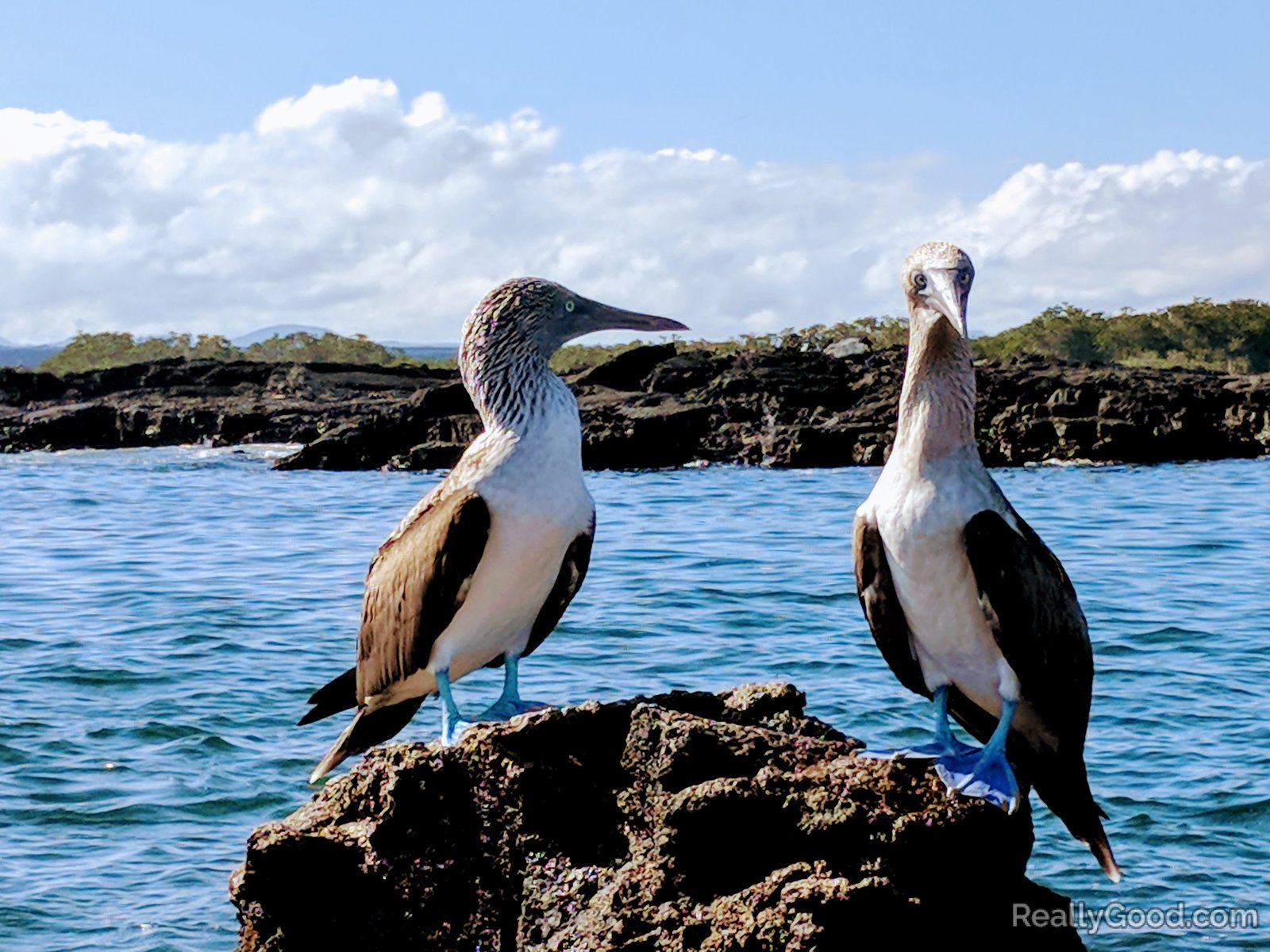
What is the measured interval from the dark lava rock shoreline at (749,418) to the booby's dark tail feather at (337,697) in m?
20.3

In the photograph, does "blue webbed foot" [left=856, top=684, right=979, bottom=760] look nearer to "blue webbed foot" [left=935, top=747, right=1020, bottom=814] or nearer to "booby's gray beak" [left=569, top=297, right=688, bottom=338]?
"blue webbed foot" [left=935, top=747, right=1020, bottom=814]

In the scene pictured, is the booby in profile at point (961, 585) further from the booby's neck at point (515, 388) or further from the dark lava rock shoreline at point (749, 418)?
the dark lava rock shoreline at point (749, 418)

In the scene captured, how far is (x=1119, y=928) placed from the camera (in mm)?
6117

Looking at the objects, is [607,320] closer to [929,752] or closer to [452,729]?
[452,729]

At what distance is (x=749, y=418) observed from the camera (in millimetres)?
29047

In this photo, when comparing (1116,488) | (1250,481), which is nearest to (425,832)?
(1116,488)

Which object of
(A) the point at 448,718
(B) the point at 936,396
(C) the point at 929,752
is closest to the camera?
(C) the point at 929,752

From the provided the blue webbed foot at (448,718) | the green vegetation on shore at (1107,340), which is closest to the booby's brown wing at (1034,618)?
the blue webbed foot at (448,718)

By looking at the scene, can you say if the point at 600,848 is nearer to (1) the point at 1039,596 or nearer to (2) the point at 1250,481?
(1) the point at 1039,596

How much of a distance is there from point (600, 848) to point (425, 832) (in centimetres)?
47

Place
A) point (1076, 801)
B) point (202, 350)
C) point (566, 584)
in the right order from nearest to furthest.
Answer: point (1076, 801)
point (566, 584)
point (202, 350)

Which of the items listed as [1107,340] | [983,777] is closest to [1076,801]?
[983,777]

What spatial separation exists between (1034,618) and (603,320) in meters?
1.79

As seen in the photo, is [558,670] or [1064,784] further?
[558,670]
